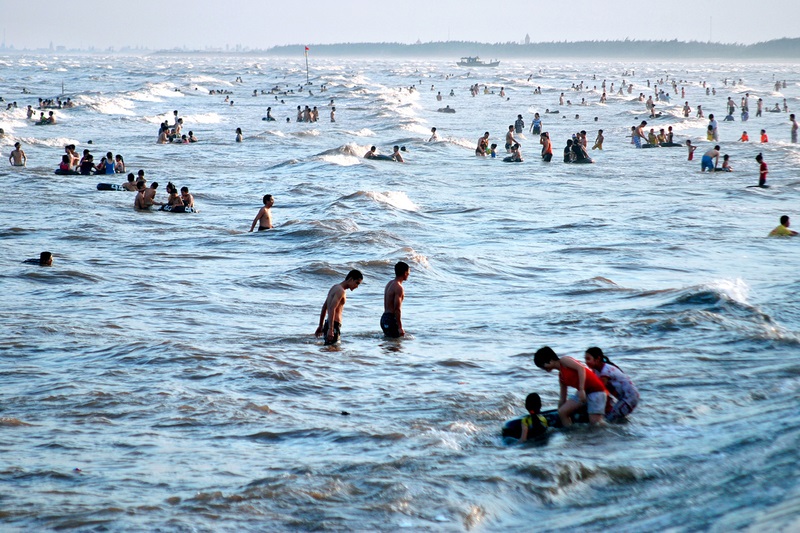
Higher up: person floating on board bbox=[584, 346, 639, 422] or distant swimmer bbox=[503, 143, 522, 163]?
distant swimmer bbox=[503, 143, 522, 163]

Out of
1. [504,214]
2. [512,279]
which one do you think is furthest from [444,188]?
[512,279]

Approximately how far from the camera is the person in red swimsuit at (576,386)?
8.21 metres

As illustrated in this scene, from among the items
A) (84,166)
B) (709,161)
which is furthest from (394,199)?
(709,161)

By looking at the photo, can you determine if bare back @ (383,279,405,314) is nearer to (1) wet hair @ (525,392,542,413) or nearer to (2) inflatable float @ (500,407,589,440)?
(2) inflatable float @ (500,407,589,440)

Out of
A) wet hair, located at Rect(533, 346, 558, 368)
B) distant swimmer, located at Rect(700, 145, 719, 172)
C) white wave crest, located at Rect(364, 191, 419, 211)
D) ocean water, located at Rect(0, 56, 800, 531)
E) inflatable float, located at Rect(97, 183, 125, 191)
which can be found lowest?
ocean water, located at Rect(0, 56, 800, 531)

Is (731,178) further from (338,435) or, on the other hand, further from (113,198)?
(338,435)

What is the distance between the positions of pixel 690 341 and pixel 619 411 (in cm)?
Result: 330

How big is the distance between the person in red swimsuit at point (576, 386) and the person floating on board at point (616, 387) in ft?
0.52

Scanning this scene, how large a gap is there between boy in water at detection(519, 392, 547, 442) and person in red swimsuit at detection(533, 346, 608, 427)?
0.89 ft

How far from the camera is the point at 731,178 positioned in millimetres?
28672

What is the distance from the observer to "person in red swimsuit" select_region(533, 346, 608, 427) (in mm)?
8211

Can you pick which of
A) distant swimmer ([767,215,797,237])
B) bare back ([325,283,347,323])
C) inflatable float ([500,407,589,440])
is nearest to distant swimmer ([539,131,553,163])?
distant swimmer ([767,215,797,237])

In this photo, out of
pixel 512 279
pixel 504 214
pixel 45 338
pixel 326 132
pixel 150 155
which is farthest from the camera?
pixel 326 132

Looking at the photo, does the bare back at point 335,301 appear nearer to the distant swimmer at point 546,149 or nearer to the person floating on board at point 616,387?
the person floating on board at point 616,387
